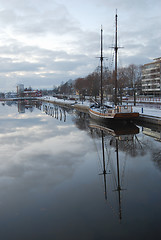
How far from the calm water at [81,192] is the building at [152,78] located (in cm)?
8510

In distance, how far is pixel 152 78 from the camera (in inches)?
4023

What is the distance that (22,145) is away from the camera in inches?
865

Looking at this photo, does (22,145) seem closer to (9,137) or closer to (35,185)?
(9,137)

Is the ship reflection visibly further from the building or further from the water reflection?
the building

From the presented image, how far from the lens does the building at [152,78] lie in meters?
98.3

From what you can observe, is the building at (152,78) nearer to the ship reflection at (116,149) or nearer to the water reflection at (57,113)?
the water reflection at (57,113)

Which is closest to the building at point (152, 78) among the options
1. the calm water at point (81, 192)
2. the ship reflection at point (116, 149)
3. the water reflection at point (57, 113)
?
the water reflection at point (57, 113)

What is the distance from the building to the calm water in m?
85.1

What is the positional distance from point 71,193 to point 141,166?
230 inches

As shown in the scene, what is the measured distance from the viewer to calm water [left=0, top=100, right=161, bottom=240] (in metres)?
7.93

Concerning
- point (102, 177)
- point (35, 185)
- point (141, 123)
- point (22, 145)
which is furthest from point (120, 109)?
point (35, 185)

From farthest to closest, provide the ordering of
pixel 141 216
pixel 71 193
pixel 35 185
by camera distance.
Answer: pixel 35 185, pixel 71 193, pixel 141 216

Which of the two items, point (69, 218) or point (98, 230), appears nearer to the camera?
point (98, 230)

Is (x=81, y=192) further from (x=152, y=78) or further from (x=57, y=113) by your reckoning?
(x=152, y=78)
